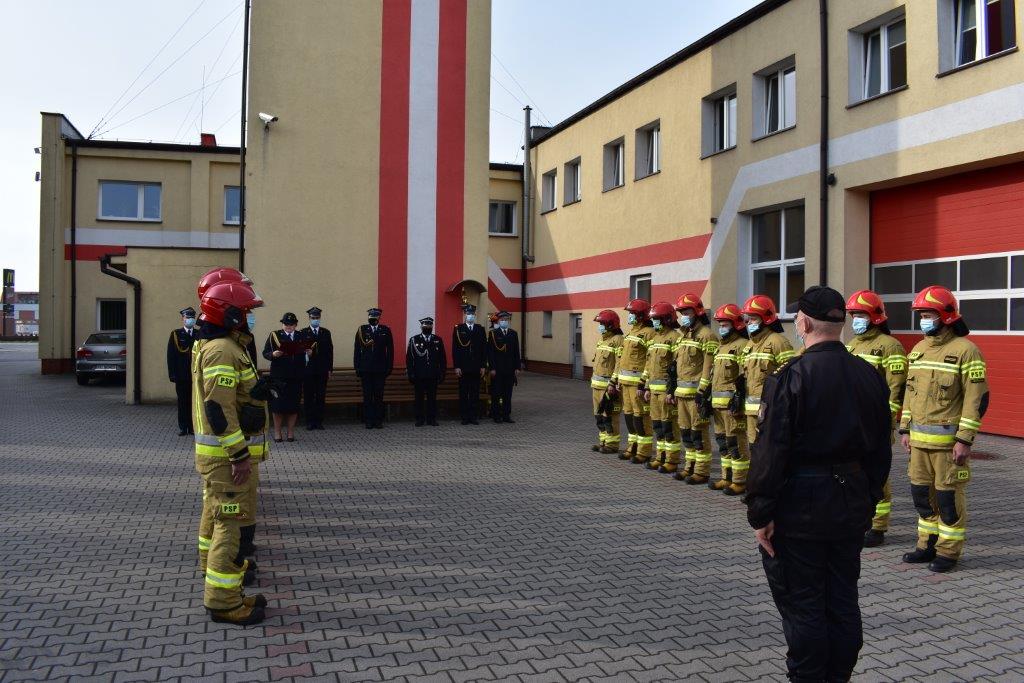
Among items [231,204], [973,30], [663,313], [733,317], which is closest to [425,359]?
[663,313]

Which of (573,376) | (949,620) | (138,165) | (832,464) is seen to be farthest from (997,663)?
(138,165)

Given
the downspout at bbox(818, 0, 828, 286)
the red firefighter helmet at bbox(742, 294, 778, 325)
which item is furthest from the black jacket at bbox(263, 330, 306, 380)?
the downspout at bbox(818, 0, 828, 286)

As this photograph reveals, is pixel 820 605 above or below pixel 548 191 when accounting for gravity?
below

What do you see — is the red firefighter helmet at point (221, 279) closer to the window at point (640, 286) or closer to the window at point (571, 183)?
the window at point (640, 286)

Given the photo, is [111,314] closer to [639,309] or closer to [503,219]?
[503,219]

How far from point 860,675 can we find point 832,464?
1466 millimetres

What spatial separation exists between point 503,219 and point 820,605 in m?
27.1

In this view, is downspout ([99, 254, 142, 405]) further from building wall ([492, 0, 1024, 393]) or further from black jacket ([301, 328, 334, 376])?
building wall ([492, 0, 1024, 393])

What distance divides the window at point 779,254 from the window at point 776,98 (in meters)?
1.79

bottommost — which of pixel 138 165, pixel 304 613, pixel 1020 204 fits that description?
pixel 304 613

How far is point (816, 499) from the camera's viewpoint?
11.4 ft

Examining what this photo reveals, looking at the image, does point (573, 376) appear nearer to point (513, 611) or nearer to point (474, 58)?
point (474, 58)

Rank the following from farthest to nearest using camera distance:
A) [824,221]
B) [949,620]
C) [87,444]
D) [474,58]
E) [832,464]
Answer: [474,58]
[824,221]
[87,444]
[949,620]
[832,464]

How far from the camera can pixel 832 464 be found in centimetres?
353
